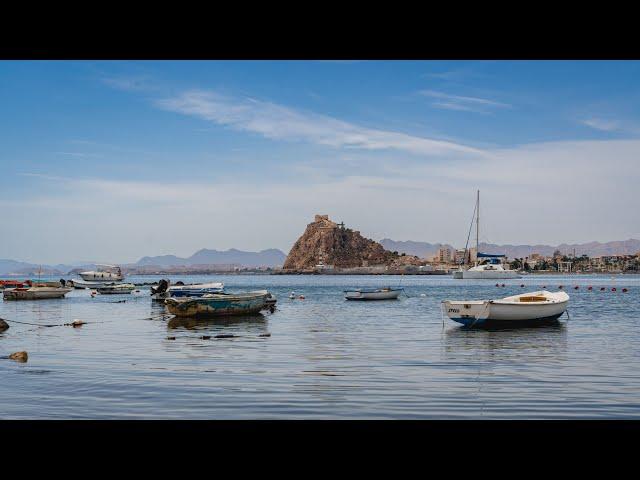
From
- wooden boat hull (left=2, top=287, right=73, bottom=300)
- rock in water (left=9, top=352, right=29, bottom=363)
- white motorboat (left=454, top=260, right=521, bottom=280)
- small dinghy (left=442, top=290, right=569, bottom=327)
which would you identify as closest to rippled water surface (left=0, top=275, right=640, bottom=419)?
rock in water (left=9, top=352, right=29, bottom=363)

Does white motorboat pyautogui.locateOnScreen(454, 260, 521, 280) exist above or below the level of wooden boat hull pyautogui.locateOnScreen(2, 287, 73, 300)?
above

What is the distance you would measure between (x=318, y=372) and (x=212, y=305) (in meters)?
16.1

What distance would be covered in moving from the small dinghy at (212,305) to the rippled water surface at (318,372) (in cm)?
213

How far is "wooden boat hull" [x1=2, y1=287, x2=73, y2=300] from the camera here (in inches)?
1927

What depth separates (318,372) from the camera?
13938 millimetres

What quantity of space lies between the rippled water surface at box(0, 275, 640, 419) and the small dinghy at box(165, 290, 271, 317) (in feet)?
7.00

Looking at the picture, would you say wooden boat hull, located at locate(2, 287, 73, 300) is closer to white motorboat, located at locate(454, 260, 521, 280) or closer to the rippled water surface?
the rippled water surface

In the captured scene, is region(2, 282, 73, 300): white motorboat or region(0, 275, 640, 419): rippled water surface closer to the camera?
region(0, 275, 640, 419): rippled water surface
